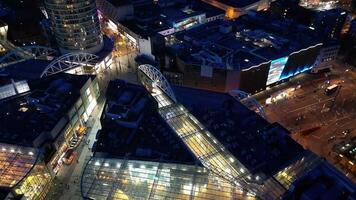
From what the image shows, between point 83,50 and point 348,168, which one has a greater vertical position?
point 83,50

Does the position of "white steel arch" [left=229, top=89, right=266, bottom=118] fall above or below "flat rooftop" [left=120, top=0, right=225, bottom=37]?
below

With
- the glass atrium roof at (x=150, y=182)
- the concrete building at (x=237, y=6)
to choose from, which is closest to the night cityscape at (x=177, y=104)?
the glass atrium roof at (x=150, y=182)

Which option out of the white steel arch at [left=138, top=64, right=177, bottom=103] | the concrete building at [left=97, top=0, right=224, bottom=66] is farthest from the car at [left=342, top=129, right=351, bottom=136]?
the concrete building at [left=97, top=0, right=224, bottom=66]

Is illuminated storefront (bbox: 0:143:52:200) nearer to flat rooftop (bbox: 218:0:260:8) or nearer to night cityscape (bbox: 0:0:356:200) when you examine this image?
night cityscape (bbox: 0:0:356:200)

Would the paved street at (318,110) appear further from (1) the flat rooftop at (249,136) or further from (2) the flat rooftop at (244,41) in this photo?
(1) the flat rooftop at (249,136)

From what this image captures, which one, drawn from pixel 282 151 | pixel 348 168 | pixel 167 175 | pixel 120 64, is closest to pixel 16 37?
pixel 120 64

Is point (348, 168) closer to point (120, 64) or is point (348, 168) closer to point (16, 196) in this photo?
point (16, 196)
